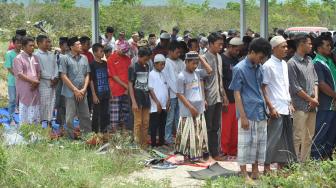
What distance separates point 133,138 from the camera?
845cm

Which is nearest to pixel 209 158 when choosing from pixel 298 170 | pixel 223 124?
pixel 223 124

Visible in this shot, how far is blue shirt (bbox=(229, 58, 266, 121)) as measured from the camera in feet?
21.2

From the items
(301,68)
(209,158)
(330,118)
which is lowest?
(209,158)

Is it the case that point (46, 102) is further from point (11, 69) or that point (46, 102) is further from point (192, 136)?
point (192, 136)

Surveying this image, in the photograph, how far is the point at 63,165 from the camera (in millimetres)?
6570

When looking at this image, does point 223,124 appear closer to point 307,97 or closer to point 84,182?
point 307,97

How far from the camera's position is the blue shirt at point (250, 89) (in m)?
6.48

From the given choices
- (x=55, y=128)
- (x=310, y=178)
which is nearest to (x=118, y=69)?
(x=55, y=128)

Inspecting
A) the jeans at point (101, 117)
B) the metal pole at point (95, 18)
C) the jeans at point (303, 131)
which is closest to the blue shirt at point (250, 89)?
the jeans at point (303, 131)

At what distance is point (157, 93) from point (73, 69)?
1.37 meters

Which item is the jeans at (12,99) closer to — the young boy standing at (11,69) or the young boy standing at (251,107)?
the young boy standing at (11,69)

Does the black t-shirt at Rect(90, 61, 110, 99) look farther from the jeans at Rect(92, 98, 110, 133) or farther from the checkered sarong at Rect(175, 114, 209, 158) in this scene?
the checkered sarong at Rect(175, 114, 209, 158)

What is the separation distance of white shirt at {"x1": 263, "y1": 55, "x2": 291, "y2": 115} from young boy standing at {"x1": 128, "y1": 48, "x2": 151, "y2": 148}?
2297mm

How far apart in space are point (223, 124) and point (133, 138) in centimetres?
131
